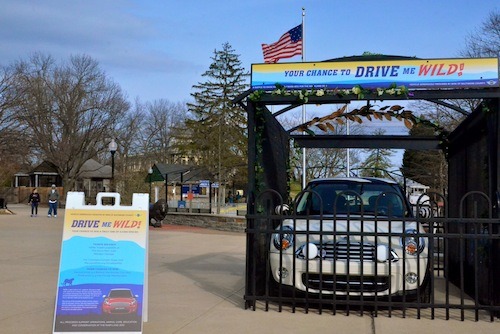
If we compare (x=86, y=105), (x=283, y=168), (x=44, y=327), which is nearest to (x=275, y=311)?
(x=44, y=327)

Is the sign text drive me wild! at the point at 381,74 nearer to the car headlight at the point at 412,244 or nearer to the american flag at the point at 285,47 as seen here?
the car headlight at the point at 412,244

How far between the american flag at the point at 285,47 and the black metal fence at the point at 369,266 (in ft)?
53.3

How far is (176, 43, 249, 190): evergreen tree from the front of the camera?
4391 cm

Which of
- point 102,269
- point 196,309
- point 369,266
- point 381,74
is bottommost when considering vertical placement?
point 196,309

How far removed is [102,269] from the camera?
5316 mm

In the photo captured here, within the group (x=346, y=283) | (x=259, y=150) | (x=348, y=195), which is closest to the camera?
(x=346, y=283)

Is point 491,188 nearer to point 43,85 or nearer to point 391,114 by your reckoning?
point 391,114

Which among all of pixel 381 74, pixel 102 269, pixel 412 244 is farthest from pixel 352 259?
pixel 102 269

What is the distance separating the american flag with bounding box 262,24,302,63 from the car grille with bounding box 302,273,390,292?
1674 centimetres

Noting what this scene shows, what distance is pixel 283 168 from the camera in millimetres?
9508

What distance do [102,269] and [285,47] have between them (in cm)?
1847

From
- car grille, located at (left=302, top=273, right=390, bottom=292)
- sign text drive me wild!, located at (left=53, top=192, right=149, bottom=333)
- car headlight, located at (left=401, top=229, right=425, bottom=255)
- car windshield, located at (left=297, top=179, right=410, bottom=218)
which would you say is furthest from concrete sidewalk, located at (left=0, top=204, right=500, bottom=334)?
car windshield, located at (left=297, top=179, right=410, bottom=218)

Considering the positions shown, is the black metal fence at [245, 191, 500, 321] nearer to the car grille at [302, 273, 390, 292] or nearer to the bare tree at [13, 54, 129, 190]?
the car grille at [302, 273, 390, 292]

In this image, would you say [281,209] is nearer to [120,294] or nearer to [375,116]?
[120,294]
